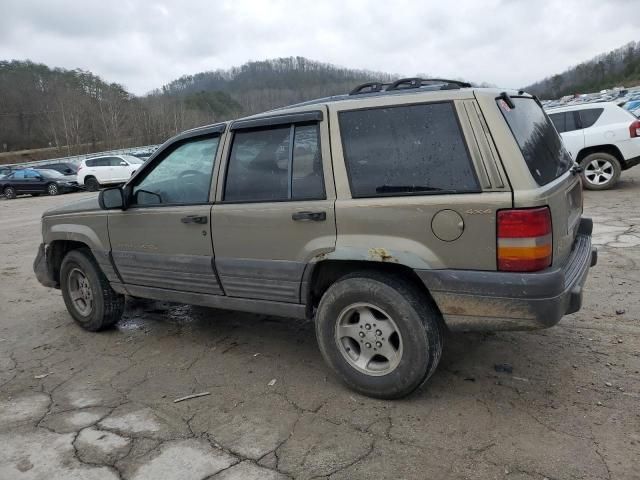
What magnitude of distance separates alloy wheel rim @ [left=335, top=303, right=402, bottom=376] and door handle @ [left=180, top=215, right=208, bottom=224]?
1232 millimetres

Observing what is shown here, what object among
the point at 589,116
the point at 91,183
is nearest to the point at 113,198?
the point at 589,116

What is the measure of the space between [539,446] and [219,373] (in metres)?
2.14

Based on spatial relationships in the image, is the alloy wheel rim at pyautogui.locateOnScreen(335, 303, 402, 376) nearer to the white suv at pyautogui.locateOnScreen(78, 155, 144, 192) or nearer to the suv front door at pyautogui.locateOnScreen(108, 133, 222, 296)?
the suv front door at pyautogui.locateOnScreen(108, 133, 222, 296)

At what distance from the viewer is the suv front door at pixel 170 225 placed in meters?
3.66

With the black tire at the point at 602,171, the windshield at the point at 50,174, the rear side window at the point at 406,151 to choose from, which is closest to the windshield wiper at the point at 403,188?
the rear side window at the point at 406,151

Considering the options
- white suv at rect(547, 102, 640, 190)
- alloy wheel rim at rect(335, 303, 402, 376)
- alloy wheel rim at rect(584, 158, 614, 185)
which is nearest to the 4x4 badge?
alloy wheel rim at rect(335, 303, 402, 376)

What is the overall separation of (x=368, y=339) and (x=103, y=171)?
2231 cm

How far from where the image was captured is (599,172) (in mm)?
9977

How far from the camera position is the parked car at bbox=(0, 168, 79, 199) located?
2306cm

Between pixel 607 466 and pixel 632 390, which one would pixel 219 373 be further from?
pixel 632 390

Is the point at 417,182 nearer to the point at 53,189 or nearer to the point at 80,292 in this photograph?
the point at 80,292

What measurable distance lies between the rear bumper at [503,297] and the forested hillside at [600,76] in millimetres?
104121

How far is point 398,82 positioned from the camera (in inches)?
133

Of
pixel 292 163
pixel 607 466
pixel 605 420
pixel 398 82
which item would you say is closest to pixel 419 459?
pixel 607 466
